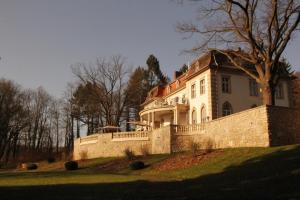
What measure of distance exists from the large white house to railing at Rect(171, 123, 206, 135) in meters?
5.65

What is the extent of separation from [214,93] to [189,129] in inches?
282

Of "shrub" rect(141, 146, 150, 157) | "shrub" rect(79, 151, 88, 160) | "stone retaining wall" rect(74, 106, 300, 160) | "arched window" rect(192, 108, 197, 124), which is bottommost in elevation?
"shrub" rect(79, 151, 88, 160)

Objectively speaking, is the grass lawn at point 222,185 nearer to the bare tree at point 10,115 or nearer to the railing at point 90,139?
the railing at point 90,139

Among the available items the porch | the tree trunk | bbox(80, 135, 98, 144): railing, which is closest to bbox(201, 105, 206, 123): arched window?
the porch

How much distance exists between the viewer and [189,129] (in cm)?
2916

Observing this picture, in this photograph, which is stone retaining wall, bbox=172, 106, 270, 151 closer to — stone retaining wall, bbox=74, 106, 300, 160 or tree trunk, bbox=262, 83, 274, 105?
stone retaining wall, bbox=74, 106, 300, 160

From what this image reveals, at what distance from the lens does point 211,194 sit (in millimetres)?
11109

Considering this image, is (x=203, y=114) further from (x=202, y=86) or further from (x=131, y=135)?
(x=131, y=135)

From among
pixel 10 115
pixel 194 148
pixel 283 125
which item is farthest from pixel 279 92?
pixel 10 115

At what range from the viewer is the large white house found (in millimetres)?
35000

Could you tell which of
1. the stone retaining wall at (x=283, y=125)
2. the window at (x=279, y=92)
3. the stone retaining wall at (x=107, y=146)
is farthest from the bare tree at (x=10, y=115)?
the stone retaining wall at (x=283, y=125)

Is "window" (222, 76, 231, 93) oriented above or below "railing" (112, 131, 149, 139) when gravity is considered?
above

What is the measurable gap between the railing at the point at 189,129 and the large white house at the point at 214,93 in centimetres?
A: 565

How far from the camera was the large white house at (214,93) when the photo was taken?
115 ft
